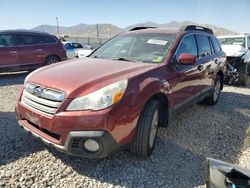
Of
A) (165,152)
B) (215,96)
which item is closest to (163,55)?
(165,152)

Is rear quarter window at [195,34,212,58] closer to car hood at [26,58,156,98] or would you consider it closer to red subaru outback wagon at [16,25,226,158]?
red subaru outback wagon at [16,25,226,158]

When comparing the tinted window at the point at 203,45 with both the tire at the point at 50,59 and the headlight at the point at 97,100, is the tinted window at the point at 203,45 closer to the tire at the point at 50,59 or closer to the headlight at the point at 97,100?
the headlight at the point at 97,100

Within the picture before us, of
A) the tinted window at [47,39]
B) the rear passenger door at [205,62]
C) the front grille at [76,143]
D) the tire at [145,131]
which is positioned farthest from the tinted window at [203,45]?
the tinted window at [47,39]

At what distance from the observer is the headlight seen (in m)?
3.06

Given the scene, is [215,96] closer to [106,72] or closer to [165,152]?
[165,152]

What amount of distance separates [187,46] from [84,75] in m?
2.14

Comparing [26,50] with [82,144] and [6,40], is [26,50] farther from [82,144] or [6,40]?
[82,144]

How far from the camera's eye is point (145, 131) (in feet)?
11.4

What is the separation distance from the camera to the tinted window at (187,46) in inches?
177

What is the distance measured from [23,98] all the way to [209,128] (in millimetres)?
3234

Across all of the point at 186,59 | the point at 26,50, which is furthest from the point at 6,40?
the point at 186,59

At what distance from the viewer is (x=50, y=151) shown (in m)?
3.85

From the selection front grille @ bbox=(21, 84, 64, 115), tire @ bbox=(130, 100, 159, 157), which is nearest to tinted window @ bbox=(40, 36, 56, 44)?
front grille @ bbox=(21, 84, 64, 115)

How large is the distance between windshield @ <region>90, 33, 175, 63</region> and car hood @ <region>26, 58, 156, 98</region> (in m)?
0.32
